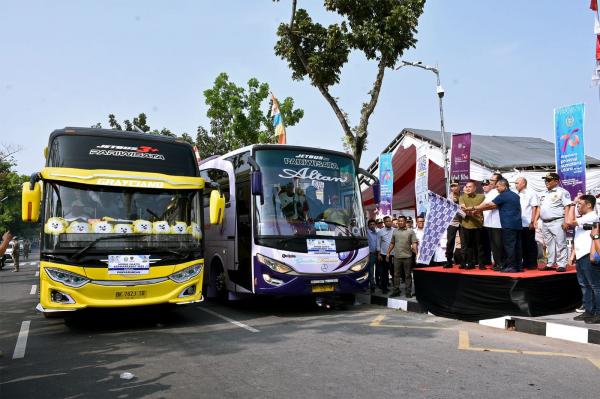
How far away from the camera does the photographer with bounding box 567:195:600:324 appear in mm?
7305

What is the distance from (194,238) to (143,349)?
2128 millimetres

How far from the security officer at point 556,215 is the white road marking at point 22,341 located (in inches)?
316

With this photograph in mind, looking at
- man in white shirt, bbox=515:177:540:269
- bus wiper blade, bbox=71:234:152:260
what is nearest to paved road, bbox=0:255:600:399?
bus wiper blade, bbox=71:234:152:260

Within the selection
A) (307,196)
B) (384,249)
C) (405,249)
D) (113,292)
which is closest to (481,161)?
(384,249)

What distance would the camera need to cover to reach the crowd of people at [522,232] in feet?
24.2

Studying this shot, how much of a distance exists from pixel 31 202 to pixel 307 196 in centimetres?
439

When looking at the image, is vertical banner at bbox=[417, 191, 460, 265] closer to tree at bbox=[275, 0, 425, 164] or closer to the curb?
the curb

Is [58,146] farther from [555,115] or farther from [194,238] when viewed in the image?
[555,115]

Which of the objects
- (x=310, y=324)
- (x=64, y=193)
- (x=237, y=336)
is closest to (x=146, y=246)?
(x=64, y=193)

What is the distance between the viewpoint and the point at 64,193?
7551mm

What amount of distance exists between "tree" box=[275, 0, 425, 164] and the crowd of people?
4.75 meters

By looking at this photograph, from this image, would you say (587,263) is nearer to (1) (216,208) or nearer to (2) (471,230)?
(2) (471,230)

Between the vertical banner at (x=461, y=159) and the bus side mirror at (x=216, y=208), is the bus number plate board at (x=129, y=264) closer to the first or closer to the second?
the bus side mirror at (x=216, y=208)

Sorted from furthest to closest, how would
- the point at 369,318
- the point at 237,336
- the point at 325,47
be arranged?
the point at 325,47, the point at 369,318, the point at 237,336
